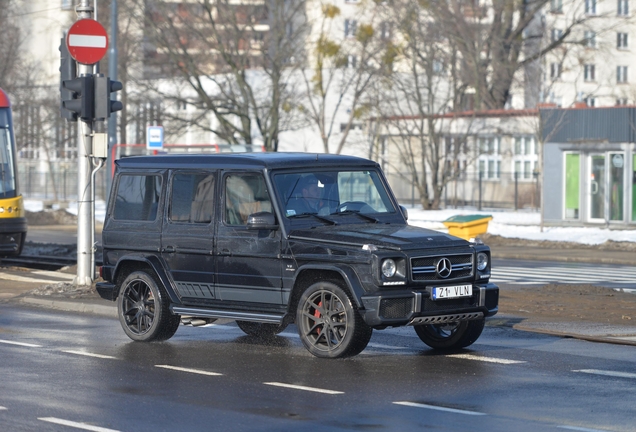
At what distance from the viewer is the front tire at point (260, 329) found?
42.6 ft

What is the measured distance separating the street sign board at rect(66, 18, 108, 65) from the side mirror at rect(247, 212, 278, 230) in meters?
6.16

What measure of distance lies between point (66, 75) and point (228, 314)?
6.68 metres

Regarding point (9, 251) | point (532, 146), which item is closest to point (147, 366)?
point (9, 251)

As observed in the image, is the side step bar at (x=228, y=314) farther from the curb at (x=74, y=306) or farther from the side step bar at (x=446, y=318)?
the curb at (x=74, y=306)

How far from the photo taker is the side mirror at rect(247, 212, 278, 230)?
11.3 m

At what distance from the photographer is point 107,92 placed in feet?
54.7

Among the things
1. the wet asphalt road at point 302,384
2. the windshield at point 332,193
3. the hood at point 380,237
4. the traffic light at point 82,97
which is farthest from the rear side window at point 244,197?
the traffic light at point 82,97

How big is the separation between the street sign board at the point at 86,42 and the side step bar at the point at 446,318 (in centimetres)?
764

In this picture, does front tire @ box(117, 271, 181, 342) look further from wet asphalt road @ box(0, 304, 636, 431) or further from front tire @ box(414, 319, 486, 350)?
front tire @ box(414, 319, 486, 350)

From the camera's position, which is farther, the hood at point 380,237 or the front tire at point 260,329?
the front tire at point 260,329

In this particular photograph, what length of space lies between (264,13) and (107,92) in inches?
1301

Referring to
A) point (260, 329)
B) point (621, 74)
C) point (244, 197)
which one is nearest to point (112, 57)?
point (260, 329)

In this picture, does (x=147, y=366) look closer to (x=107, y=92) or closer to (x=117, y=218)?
(x=117, y=218)

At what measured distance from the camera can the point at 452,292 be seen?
1081 cm
